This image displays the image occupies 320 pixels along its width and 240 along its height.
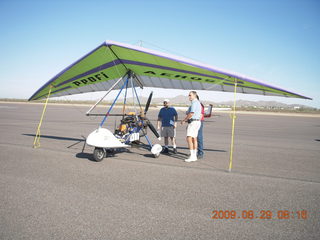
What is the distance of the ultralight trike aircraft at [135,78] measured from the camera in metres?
5.56

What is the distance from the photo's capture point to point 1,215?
9.86 ft

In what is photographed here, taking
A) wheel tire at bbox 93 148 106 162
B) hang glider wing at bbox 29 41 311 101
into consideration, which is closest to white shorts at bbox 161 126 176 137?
hang glider wing at bbox 29 41 311 101

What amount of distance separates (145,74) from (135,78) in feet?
2.09

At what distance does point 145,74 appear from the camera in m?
7.55

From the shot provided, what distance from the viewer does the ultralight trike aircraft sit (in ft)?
18.2

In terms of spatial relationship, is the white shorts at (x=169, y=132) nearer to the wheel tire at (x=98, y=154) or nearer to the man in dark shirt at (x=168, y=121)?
the man in dark shirt at (x=168, y=121)

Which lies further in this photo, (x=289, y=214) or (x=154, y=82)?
(x=154, y=82)

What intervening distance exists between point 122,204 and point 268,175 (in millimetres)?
3643

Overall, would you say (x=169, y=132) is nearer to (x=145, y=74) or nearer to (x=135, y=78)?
(x=145, y=74)

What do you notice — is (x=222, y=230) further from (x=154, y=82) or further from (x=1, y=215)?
(x=154, y=82)

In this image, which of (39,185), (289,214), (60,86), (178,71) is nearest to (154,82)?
(178,71)

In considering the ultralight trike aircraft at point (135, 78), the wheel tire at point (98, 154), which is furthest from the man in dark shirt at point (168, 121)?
the wheel tire at point (98, 154)

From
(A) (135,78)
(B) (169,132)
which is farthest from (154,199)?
(A) (135,78)

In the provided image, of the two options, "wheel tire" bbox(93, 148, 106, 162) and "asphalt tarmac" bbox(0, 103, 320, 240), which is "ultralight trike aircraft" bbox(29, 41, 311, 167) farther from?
"asphalt tarmac" bbox(0, 103, 320, 240)
